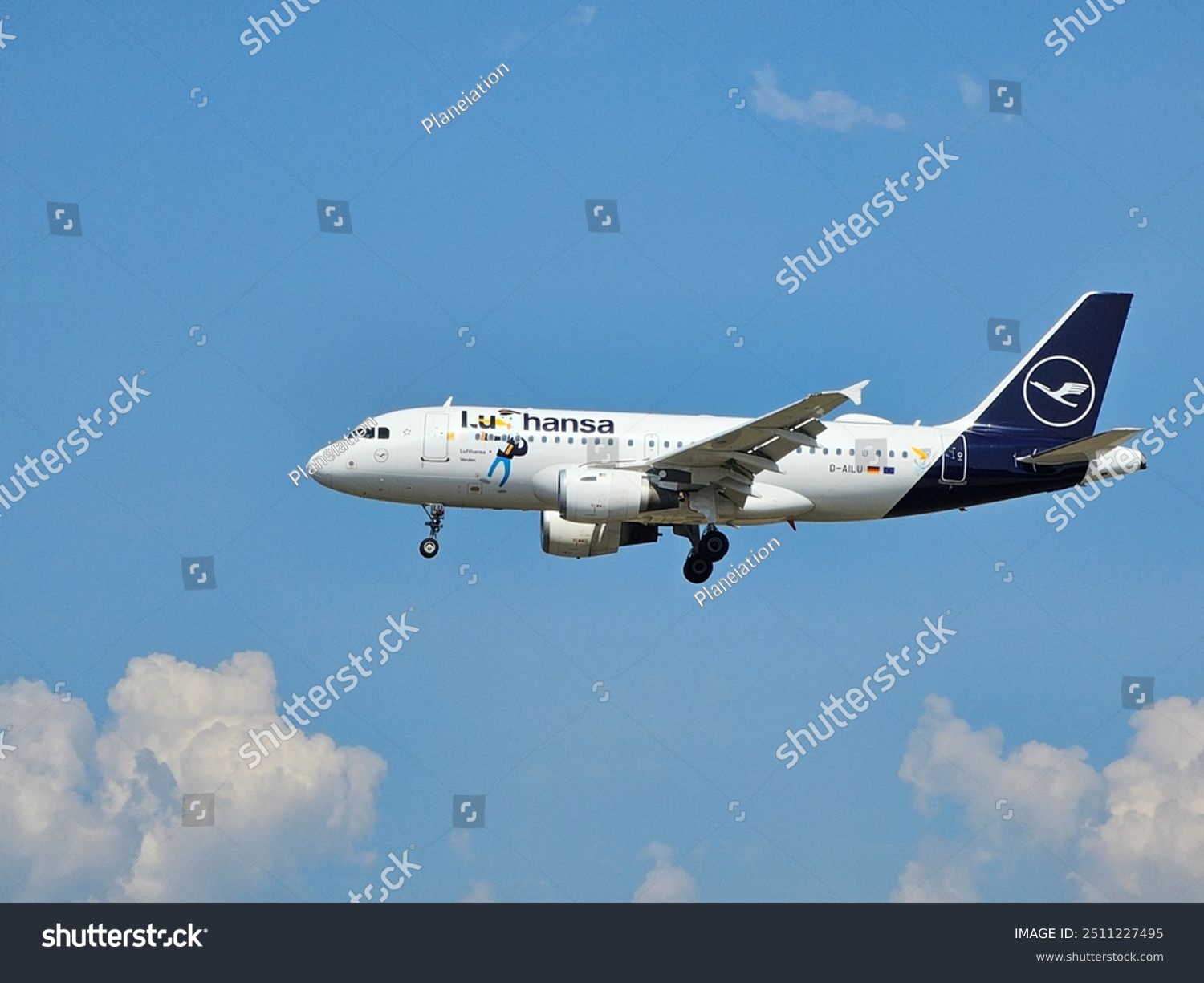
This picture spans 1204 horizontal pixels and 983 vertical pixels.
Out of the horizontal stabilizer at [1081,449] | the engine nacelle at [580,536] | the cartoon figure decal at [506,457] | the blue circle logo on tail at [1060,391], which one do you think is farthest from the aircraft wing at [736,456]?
the blue circle logo on tail at [1060,391]

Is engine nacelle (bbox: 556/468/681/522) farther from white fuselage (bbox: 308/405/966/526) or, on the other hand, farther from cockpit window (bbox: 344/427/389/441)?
cockpit window (bbox: 344/427/389/441)

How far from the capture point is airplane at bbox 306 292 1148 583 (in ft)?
184

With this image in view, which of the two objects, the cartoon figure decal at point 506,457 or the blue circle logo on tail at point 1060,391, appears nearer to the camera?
the cartoon figure decal at point 506,457

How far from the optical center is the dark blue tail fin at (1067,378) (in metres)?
62.1

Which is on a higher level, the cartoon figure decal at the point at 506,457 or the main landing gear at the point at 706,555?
the cartoon figure decal at the point at 506,457

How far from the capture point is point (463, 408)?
189ft

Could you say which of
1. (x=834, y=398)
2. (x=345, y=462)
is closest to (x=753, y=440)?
(x=834, y=398)

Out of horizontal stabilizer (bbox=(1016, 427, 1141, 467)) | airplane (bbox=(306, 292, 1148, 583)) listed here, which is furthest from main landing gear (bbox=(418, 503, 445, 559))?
horizontal stabilizer (bbox=(1016, 427, 1141, 467))

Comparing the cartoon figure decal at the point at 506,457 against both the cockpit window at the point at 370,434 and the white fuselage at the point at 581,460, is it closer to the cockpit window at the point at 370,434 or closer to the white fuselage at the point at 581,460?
the white fuselage at the point at 581,460

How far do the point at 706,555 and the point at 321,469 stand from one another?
40.1ft

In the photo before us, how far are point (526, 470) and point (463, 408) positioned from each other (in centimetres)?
280

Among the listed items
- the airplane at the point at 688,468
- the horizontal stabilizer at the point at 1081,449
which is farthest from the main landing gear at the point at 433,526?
the horizontal stabilizer at the point at 1081,449

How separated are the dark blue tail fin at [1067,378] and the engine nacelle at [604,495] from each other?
12297 mm

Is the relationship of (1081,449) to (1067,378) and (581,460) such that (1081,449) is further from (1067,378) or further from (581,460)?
(581,460)
